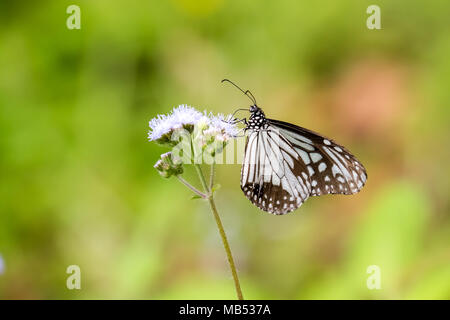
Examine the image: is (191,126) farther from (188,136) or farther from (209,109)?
(209,109)

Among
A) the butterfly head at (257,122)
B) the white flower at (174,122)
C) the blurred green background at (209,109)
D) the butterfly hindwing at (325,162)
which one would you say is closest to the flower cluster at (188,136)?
the white flower at (174,122)

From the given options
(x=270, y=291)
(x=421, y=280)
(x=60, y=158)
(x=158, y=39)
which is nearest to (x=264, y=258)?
(x=270, y=291)

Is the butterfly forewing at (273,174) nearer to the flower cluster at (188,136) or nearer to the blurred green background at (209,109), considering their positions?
the flower cluster at (188,136)

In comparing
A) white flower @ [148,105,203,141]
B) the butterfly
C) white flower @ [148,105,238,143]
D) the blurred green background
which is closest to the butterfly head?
the butterfly

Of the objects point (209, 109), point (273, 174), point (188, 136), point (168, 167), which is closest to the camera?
point (168, 167)

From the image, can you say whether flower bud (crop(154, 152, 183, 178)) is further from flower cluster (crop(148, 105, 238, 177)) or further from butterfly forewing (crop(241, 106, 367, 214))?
butterfly forewing (crop(241, 106, 367, 214))

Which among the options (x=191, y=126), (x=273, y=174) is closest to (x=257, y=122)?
(x=273, y=174)
